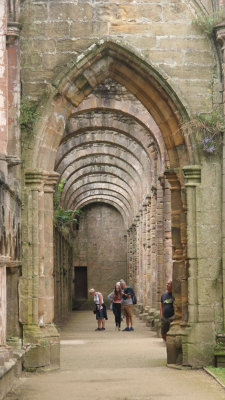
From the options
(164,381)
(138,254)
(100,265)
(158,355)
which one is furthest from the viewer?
(100,265)

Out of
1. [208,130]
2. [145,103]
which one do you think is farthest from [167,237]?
[208,130]

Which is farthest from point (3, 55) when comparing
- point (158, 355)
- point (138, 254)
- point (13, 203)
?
point (138, 254)

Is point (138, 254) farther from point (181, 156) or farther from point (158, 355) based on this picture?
point (181, 156)

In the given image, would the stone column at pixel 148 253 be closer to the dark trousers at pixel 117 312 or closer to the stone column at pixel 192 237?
the dark trousers at pixel 117 312

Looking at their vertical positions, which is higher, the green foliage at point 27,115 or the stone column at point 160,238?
the green foliage at point 27,115

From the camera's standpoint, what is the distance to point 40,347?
35.2 ft

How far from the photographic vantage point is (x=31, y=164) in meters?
11.1

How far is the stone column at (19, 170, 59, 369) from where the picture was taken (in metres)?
10.8

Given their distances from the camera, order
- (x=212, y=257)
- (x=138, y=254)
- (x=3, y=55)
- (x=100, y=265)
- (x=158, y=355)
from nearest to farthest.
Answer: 1. (x=3, y=55)
2. (x=212, y=257)
3. (x=158, y=355)
4. (x=138, y=254)
5. (x=100, y=265)

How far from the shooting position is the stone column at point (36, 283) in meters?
10.8

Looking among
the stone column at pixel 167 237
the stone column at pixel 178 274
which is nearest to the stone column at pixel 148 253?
the stone column at pixel 167 237

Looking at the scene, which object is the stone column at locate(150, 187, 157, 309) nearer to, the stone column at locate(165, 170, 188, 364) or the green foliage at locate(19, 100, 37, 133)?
the stone column at locate(165, 170, 188, 364)

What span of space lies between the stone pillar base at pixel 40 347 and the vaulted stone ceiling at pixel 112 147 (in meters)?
7.03

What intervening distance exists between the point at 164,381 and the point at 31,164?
362cm
